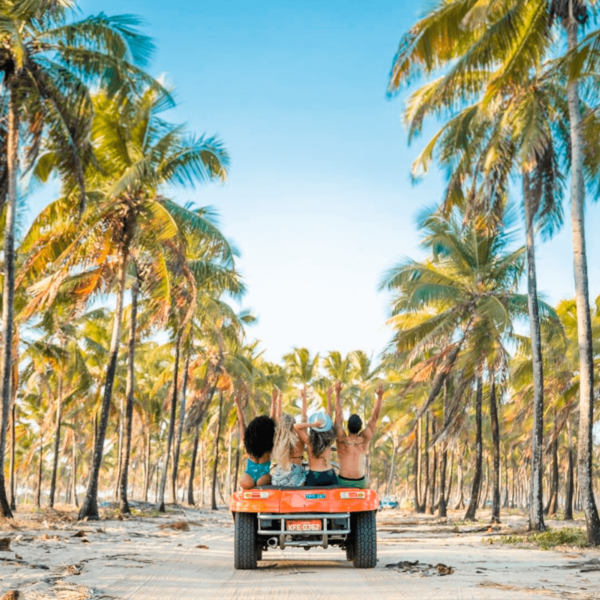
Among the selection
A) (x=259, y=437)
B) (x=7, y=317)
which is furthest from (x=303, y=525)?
(x=7, y=317)

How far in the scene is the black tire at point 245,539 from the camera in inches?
295

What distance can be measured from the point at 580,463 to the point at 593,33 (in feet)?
24.1

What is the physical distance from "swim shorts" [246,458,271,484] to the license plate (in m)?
0.68

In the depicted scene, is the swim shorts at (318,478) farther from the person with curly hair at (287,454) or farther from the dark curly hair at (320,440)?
the dark curly hair at (320,440)

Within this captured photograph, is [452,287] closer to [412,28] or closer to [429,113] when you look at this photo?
[429,113]

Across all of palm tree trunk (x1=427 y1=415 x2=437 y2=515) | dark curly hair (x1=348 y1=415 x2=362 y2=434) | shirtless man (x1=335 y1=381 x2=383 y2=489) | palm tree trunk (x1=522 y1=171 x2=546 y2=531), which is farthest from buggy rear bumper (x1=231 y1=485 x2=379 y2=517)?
palm tree trunk (x1=427 y1=415 x2=437 y2=515)

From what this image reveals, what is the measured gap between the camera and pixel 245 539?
297 inches

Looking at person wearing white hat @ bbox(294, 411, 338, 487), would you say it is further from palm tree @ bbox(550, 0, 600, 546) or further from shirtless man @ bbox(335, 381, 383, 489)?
palm tree @ bbox(550, 0, 600, 546)

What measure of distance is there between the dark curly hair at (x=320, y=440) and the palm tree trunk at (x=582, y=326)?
22.1ft

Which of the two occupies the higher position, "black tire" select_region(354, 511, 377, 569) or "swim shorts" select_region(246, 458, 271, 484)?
"swim shorts" select_region(246, 458, 271, 484)

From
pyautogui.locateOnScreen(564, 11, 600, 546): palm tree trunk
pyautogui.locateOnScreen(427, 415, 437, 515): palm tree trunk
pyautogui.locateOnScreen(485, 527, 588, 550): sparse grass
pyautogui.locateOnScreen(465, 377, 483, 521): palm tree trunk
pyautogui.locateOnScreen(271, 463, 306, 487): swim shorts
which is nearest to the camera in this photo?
pyautogui.locateOnScreen(271, 463, 306, 487): swim shorts

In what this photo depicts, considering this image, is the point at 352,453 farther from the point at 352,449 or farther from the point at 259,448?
the point at 259,448

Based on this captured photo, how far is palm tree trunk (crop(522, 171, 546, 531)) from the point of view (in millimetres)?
16469

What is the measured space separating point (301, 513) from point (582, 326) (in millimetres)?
7884
